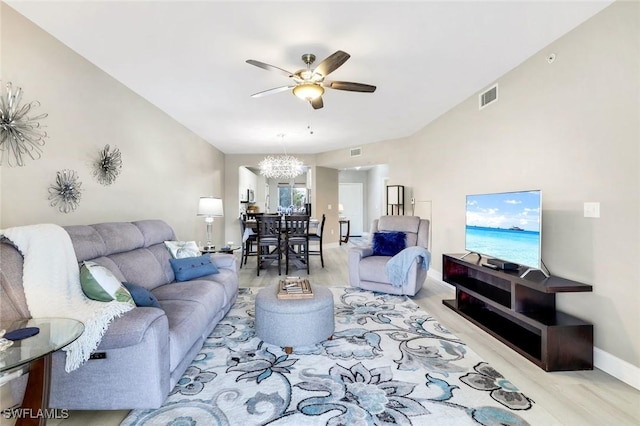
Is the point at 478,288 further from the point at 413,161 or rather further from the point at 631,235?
the point at 413,161

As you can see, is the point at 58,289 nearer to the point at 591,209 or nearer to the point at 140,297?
the point at 140,297

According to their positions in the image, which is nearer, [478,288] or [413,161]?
[478,288]

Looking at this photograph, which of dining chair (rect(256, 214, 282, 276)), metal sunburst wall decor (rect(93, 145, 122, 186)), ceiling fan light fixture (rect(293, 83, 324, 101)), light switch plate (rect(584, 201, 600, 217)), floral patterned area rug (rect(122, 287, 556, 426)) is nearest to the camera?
floral patterned area rug (rect(122, 287, 556, 426))

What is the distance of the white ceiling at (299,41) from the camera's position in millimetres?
2111

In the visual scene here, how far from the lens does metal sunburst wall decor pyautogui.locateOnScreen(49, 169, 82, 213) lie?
8.12 ft

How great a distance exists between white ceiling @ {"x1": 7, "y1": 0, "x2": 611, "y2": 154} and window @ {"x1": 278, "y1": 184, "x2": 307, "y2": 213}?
24.5ft

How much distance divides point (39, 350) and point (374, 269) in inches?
134

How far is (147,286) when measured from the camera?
2.66 metres

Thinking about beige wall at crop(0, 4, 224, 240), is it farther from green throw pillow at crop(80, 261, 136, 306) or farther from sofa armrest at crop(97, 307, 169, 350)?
sofa armrest at crop(97, 307, 169, 350)

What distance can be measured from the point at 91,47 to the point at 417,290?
14.2ft

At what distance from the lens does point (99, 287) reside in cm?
189

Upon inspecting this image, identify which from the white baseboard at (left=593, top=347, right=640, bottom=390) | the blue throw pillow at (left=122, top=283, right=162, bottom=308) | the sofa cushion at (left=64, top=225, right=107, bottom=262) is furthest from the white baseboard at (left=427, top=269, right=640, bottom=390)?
the sofa cushion at (left=64, top=225, right=107, bottom=262)

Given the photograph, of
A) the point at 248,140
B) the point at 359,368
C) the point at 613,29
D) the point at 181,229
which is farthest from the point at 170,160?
the point at 613,29

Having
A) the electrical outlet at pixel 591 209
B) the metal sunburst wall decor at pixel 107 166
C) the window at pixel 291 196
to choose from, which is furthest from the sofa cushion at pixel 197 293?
the window at pixel 291 196
